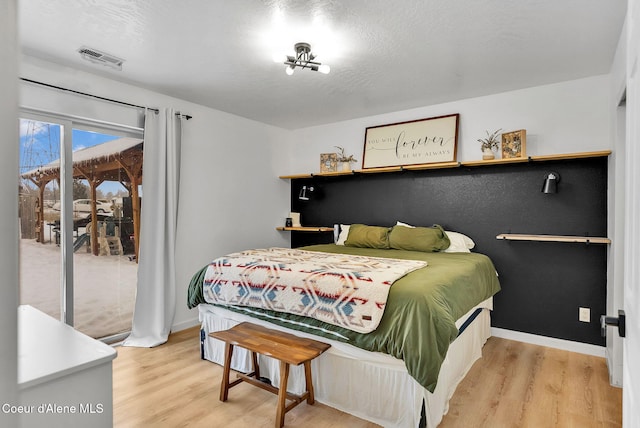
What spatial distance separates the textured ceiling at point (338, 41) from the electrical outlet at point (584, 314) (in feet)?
6.72

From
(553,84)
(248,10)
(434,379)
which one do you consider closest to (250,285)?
(434,379)

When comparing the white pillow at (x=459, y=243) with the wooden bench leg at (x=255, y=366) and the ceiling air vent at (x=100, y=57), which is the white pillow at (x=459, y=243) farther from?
the ceiling air vent at (x=100, y=57)

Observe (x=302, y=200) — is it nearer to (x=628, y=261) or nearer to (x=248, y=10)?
(x=248, y=10)

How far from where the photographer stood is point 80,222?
313 cm

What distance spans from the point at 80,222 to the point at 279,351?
2306 mm

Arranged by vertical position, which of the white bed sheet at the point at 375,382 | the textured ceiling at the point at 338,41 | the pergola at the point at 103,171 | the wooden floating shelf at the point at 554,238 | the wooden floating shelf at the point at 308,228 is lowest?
Answer: the white bed sheet at the point at 375,382

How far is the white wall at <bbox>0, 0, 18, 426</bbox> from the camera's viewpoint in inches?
12.7

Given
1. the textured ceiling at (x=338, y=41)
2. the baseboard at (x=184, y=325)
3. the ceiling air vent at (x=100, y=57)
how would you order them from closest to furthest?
1. the textured ceiling at (x=338, y=41)
2. the ceiling air vent at (x=100, y=57)
3. the baseboard at (x=184, y=325)

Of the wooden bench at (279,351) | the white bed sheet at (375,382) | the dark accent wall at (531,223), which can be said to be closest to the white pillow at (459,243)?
the dark accent wall at (531,223)

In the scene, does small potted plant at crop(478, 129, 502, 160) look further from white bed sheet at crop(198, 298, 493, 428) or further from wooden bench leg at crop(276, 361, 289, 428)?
wooden bench leg at crop(276, 361, 289, 428)

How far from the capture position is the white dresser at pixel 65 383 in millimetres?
899

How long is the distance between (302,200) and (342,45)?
2728 millimetres

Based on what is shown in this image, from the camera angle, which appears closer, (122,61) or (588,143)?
(122,61)

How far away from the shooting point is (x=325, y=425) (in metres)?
2.07
